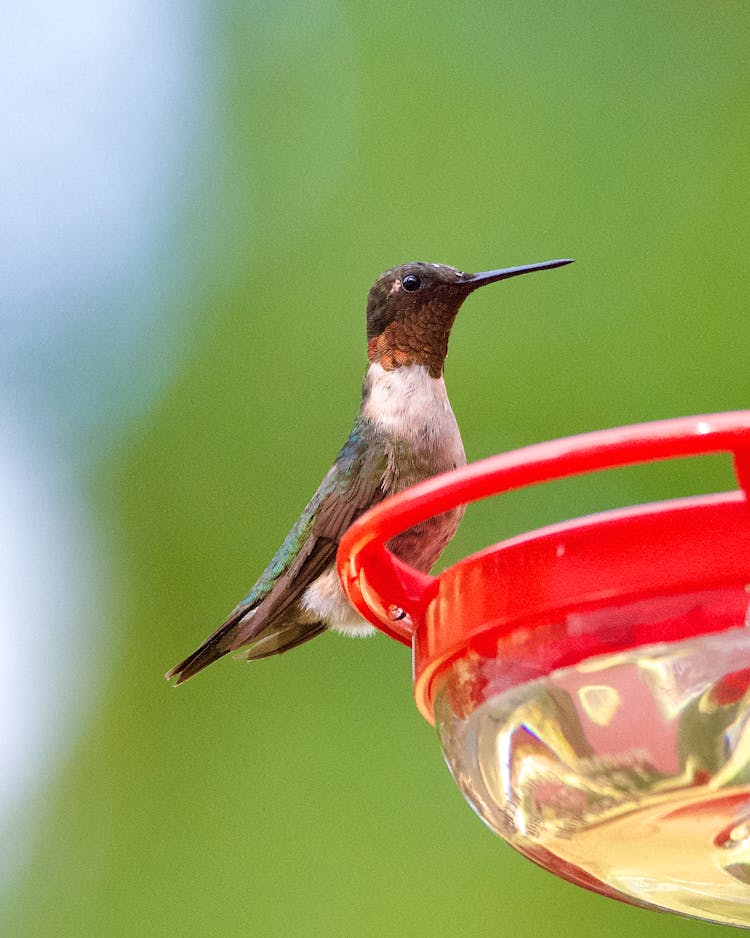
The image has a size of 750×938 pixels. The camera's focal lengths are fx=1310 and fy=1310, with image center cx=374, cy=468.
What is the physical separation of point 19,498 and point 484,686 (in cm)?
469

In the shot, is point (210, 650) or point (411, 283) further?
point (411, 283)

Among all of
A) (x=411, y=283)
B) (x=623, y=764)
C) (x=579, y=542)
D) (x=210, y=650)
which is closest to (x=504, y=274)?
(x=411, y=283)

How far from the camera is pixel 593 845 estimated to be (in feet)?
5.31

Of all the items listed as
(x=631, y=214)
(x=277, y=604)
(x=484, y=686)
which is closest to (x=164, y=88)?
(x=631, y=214)

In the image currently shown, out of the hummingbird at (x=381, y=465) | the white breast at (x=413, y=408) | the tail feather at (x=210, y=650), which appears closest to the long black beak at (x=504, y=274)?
the hummingbird at (x=381, y=465)

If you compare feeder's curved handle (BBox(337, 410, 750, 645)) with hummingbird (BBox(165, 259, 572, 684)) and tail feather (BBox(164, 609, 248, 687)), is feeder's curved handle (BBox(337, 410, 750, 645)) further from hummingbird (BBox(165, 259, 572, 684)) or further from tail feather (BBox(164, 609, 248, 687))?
tail feather (BBox(164, 609, 248, 687))

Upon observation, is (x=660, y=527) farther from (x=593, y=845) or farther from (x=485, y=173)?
(x=485, y=173)

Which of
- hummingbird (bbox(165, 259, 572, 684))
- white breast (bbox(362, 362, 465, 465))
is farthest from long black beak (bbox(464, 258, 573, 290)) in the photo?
white breast (bbox(362, 362, 465, 465))

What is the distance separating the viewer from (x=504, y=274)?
8.98 ft

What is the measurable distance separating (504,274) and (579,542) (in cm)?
136

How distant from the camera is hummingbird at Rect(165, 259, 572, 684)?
286 cm

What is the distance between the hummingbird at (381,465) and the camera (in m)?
2.86

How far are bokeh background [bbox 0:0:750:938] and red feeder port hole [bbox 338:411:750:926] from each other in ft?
6.93

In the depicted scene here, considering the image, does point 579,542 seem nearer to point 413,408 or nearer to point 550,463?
point 550,463
